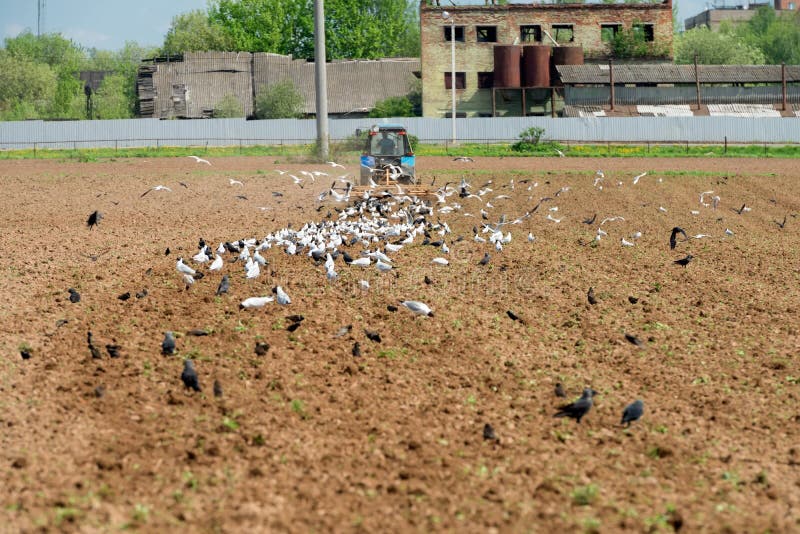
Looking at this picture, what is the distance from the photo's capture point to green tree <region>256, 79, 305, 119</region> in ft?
252

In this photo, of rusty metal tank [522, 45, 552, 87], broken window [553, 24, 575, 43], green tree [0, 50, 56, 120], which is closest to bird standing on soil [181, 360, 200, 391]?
rusty metal tank [522, 45, 552, 87]

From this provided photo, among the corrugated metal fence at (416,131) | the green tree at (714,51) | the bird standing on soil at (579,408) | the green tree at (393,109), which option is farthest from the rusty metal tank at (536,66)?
the bird standing on soil at (579,408)

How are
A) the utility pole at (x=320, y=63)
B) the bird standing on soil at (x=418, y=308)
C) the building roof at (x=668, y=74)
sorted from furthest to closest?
the building roof at (x=668, y=74) → the utility pole at (x=320, y=63) → the bird standing on soil at (x=418, y=308)

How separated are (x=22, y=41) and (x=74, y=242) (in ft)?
472

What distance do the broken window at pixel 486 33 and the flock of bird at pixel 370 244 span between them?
45349 millimetres

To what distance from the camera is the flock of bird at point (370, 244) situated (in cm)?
1356

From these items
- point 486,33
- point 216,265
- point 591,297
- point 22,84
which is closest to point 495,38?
point 486,33

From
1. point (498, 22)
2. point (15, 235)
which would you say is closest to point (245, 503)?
point (15, 235)

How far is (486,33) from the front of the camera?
244 feet

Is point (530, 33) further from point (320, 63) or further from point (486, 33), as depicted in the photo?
point (320, 63)

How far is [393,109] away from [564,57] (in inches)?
545

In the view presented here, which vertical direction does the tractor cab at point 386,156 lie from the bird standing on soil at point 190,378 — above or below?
above

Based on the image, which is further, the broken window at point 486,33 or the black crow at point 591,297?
the broken window at point 486,33

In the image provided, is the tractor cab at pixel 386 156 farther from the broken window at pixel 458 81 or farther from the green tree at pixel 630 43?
the green tree at pixel 630 43
